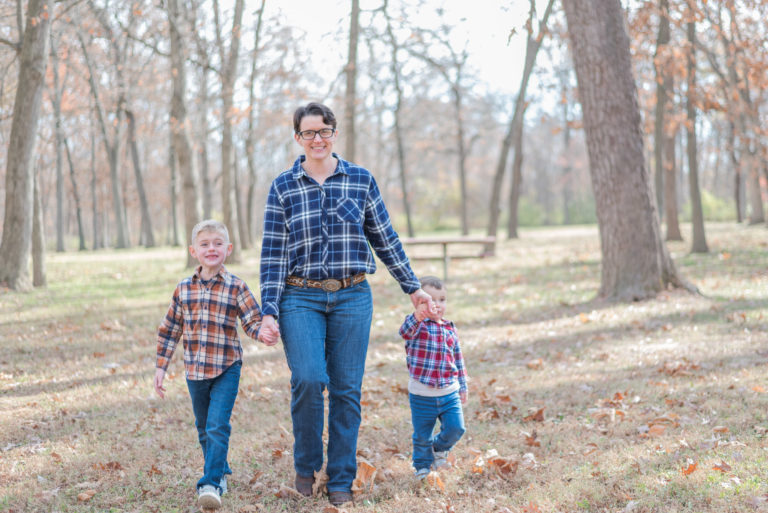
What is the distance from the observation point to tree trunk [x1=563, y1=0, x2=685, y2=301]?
32.5 ft

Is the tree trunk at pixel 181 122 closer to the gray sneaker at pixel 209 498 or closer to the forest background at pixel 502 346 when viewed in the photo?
the forest background at pixel 502 346

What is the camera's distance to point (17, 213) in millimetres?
12844

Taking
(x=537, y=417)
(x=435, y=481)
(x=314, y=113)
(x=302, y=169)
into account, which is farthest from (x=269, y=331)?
(x=537, y=417)

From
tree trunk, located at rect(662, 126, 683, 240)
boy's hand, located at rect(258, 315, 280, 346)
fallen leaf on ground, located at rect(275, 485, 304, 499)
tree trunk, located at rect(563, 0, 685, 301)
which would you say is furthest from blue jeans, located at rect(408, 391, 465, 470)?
tree trunk, located at rect(662, 126, 683, 240)

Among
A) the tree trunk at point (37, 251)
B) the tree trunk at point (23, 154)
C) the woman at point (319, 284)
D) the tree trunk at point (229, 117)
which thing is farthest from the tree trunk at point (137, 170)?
the woman at point (319, 284)

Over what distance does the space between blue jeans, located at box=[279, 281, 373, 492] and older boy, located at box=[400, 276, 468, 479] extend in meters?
0.42

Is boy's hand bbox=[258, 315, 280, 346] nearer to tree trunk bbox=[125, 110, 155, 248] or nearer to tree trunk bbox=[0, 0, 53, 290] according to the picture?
tree trunk bbox=[0, 0, 53, 290]

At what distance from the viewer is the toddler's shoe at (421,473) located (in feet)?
13.5

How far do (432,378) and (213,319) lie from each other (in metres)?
1.32

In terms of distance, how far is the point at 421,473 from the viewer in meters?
4.16

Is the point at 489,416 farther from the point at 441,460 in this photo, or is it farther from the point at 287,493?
the point at 287,493

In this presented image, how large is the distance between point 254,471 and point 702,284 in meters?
9.57

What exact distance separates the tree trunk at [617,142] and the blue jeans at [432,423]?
267 inches

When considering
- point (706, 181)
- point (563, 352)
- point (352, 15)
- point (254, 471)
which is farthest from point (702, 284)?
point (706, 181)
